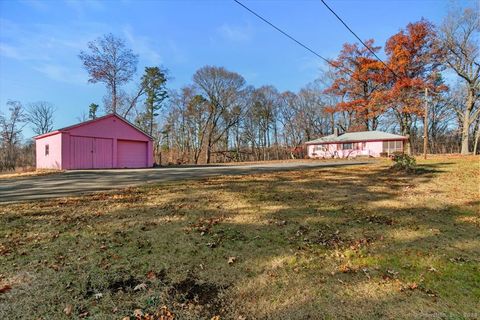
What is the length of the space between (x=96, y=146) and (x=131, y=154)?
2430 mm

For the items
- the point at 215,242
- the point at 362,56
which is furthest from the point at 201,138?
the point at 215,242

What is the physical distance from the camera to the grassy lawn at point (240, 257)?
265 centimetres

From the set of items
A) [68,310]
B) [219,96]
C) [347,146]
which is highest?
[219,96]

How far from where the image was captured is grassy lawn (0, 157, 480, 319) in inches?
104

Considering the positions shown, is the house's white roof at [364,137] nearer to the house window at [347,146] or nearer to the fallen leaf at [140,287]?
the house window at [347,146]

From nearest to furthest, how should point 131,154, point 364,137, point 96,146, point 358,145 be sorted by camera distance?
point 96,146
point 131,154
point 364,137
point 358,145

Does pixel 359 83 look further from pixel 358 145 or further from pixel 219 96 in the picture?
pixel 219 96

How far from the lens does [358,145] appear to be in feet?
109

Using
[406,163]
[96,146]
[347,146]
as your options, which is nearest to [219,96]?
[347,146]

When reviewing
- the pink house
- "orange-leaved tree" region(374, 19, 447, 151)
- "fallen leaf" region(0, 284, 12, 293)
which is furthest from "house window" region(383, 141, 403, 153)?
"fallen leaf" region(0, 284, 12, 293)

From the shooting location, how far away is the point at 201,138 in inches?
1428

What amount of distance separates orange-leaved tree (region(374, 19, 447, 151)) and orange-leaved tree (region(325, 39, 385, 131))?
1579mm

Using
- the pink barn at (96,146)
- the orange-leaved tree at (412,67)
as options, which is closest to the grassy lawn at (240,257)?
the pink barn at (96,146)

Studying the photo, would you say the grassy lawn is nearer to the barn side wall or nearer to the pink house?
the barn side wall
